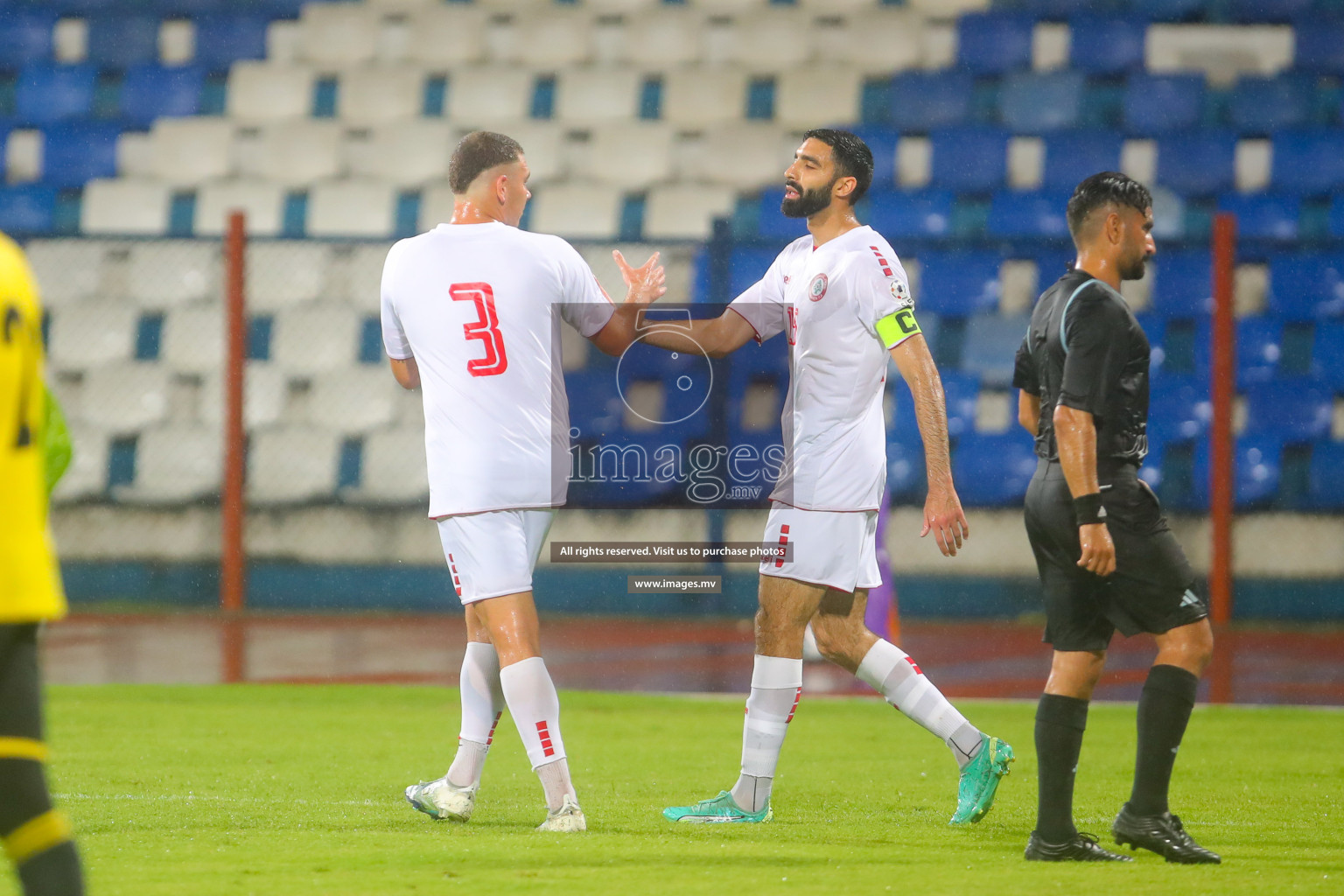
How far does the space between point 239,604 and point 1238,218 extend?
7.85 metres

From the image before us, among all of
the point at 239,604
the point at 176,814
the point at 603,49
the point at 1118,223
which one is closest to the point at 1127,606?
the point at 1118,223

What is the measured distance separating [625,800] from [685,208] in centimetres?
848

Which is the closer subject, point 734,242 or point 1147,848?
point 1147,848

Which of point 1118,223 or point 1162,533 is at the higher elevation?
point 1118,223

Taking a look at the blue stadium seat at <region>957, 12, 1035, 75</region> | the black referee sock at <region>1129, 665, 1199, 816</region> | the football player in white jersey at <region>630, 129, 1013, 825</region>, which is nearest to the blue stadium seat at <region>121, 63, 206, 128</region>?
the blue stadium seat at <region>957, 12, 1035, 75</region>

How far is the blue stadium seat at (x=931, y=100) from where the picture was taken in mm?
13641

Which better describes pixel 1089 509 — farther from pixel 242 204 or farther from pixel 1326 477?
pixel 242 204

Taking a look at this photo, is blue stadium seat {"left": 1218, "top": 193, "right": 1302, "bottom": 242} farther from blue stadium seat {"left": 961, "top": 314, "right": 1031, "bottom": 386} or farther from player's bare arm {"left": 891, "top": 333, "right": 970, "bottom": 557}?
player's bare arm {"left": 891, "top": 333, "right": 970, "bottom": 557}

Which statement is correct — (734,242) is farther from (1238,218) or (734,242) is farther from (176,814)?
(176,814)

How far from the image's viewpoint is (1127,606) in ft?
14.7

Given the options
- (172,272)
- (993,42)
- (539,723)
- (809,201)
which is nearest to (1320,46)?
(993,42)

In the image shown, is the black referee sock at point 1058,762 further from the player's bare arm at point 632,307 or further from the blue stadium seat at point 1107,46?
the blue stadium seat at point 1107,46

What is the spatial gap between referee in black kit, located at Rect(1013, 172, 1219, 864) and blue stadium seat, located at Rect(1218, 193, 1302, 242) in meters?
8.60

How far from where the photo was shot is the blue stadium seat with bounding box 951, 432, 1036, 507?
1162cm
